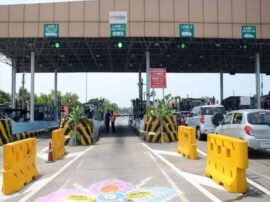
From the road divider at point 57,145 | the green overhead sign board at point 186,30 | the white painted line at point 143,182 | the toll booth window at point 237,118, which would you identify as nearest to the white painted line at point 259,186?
the white painted line at point 143,182

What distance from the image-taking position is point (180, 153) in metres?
16.6

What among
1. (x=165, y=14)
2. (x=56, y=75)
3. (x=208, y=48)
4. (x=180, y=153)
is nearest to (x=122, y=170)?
(x=180, y=153)

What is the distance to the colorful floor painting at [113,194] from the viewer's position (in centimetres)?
853

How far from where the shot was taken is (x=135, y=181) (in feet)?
34.3

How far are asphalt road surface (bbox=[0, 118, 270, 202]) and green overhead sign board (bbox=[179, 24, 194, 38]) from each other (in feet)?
55.7

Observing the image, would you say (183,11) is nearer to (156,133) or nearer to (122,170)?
(156,133)

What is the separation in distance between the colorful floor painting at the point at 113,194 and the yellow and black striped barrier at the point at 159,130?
12.9 metres

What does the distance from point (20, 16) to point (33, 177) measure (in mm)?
22172

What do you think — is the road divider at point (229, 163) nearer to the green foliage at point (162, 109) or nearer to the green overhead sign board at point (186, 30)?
the green foliage at point (162, 109)

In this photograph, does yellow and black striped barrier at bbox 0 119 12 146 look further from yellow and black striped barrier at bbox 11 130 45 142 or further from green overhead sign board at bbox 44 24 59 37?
green overhead sign board at bbox 44 24 59 37

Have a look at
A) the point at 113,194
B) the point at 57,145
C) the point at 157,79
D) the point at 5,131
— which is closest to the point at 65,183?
the point at 113,194

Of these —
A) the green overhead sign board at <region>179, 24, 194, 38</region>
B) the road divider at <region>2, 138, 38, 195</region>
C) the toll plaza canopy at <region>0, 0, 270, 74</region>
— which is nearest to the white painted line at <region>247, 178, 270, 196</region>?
the road divider at <region>2, 138, 38, 195</region>

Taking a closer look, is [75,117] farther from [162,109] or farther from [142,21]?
[142,21]

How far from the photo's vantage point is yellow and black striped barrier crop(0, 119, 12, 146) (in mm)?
23141
